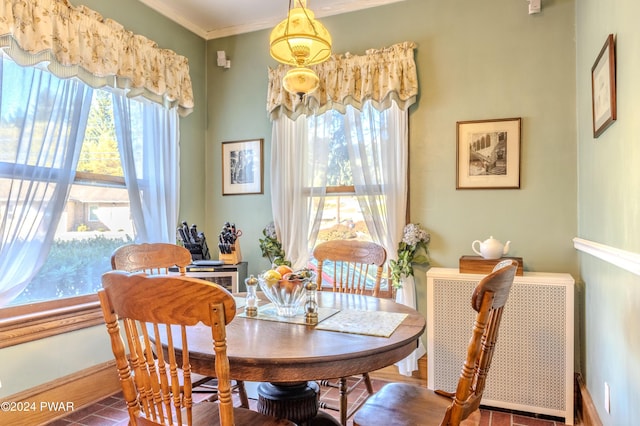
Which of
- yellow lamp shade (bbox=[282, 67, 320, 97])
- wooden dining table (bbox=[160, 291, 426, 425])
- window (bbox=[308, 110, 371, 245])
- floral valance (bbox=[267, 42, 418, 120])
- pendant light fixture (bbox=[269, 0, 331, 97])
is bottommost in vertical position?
wooden dining table (bbox=[160, 291, 426, 425])

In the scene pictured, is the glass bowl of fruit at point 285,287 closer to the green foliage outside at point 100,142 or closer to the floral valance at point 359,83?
the floral valance at point 359,83

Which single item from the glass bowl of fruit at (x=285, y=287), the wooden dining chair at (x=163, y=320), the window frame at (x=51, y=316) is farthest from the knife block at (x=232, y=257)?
the wooden dining chair at (x=163, y=320)

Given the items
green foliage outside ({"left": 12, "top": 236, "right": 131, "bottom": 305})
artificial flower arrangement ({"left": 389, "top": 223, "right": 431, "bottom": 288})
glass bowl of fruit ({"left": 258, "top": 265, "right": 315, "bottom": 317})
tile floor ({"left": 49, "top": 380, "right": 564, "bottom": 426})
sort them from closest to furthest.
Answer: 1. glass bowl of fruit ({"left": 258, "top": 265, "right": 315, "bottom": 317})
2. tile floor ({"left": 49, "top": 380, "right": 564, "bottom": 426})
3. green foliage outside ({"left": 12, "top": 236, "right": 131, "bottom": 305})
4. artificial flower arrangement ({"left": 389, "top": 223, "right": 431, "bottom": 288})

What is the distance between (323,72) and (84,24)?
1661 millimetres

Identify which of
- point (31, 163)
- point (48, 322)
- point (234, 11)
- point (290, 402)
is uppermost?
point (234, 11)

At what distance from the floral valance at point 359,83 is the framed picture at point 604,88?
119cm

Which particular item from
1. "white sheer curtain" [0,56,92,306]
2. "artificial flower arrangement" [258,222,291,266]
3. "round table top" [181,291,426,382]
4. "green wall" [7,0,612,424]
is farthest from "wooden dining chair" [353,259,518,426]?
"white sheer curtain" [0,56,92,306]

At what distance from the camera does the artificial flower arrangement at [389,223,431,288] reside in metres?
3.03

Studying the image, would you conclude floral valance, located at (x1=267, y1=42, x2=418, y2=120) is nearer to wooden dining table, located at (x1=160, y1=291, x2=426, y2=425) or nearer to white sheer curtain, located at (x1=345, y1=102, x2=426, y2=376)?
white sheer curtain, located at (x1=345, y1=102, x2=426, y2=376)

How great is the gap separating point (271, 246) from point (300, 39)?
77.7 inches

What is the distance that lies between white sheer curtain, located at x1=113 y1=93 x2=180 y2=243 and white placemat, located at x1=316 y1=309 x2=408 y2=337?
203 centimetres

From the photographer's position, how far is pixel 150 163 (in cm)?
326

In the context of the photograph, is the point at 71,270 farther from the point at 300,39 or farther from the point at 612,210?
the point at 612,210

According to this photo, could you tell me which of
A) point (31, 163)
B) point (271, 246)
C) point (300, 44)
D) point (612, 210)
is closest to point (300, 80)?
point (300, 44)
